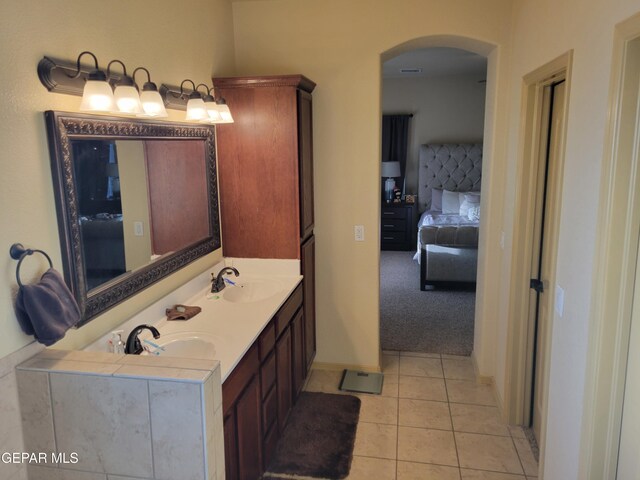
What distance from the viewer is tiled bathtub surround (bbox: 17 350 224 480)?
60.3 inches

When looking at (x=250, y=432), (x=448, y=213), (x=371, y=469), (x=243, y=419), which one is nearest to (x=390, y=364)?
(x=371, y=469)

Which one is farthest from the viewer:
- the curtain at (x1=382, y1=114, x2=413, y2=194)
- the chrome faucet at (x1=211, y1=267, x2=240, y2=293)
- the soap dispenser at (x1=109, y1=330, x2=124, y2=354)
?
the curtain at (x1=382, y1=114, x2=413, y2=194)

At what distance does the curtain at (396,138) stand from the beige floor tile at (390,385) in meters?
4.94

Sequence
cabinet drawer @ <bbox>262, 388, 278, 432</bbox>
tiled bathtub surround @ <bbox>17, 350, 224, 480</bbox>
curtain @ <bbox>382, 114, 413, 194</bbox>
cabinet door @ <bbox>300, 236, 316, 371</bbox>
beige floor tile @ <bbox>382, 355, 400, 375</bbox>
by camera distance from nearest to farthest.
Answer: tiled bathtub surround @ <bbox>17, 350, 224, 480</bbox>, cabinet drawer @ <bbox>262, 388, 278, 432</bbox>, cabinet door @ <bbox>300, 236, 316, 371</bbox>, beige floor tile @ <bbox>382, 355, 400, 375</bbox>, curtain @ <bbox>382, 114, 413, 194</bbox>

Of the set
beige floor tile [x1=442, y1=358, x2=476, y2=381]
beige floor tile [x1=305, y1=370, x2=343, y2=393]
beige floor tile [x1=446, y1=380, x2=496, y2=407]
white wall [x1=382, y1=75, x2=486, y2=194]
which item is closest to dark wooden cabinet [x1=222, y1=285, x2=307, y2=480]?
beige floor tile [x1=305, y1=370, x2=343, y2=393]

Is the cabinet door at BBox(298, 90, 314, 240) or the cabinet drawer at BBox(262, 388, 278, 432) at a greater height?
the cabinet door at BBox(298, 90, 314, 240)

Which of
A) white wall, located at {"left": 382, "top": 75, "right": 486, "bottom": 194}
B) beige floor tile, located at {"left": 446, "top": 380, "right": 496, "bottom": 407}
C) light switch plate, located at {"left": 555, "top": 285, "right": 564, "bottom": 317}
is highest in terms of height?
white wall, located at {"left": 382, "top": 75, "right": 486, "bottom": 194}

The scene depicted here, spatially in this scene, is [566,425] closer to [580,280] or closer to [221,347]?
[580,280]

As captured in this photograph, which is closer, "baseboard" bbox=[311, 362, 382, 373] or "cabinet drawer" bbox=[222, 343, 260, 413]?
"cabinet drawer" bbox=[222, 343, 260, 413]

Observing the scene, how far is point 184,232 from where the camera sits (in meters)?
2.80

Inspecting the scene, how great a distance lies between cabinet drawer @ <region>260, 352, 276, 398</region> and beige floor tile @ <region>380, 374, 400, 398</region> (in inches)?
44.6

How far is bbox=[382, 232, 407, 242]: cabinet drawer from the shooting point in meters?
7.99

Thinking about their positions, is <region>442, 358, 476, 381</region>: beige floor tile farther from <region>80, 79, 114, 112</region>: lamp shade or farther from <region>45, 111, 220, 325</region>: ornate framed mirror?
<region>80, 79, 114, 112</region>: lamp shade

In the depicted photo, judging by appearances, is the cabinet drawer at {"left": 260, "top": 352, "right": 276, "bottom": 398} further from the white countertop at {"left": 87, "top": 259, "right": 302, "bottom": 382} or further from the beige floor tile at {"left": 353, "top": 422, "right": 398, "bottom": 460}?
the beige floor tile at {"left": 353, "top": 422, "right": 398, "bottom": 460}
